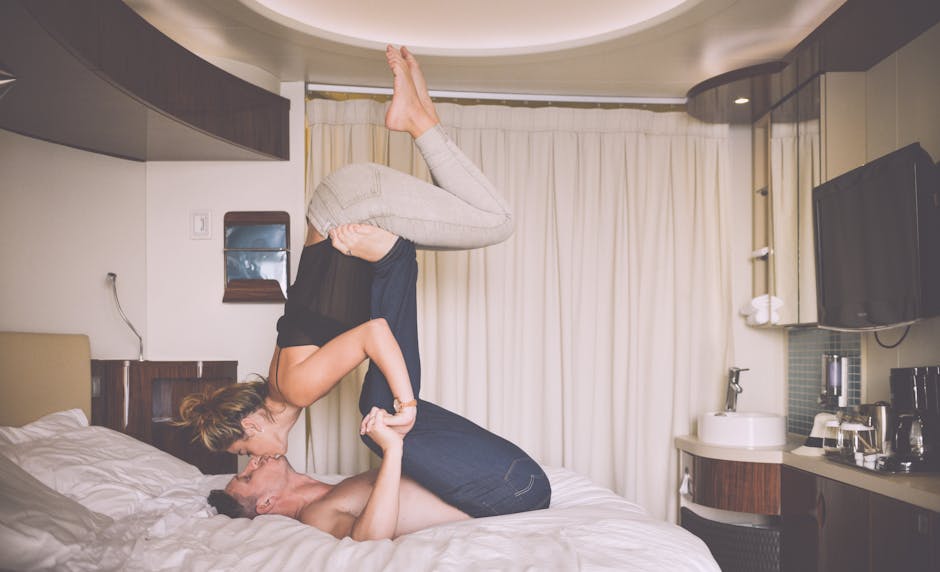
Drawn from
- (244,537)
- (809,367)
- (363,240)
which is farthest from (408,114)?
(809,367)

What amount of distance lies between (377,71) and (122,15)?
1.31m

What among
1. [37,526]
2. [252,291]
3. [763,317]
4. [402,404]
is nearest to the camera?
[37,526]

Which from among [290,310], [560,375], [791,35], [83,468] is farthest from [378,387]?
[791,35]

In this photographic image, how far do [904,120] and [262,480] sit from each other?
8.74 feet

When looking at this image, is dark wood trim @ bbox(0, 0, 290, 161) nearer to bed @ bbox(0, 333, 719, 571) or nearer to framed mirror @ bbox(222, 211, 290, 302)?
framed mirror @ bbox(222, 211, 290, 302)

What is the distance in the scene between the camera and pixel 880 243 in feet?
8.44

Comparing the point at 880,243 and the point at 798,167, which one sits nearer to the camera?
the point at 880,243

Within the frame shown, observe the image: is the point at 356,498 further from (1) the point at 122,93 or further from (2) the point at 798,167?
(2) the point at 798,167

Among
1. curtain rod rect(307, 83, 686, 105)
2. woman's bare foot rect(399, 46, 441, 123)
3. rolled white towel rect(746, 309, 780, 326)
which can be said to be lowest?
rolled white towel rect(746, 309, 780, 326)

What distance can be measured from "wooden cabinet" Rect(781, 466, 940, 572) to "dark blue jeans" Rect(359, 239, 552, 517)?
1.05 m

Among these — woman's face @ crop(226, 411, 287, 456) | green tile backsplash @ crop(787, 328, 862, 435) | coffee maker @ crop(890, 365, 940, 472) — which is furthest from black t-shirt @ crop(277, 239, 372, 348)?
green tile backsplash @ crop(787, 328, 862, 435)

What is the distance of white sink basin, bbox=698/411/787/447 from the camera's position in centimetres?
316

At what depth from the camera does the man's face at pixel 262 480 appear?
86.9 inches

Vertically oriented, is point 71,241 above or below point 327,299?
above
